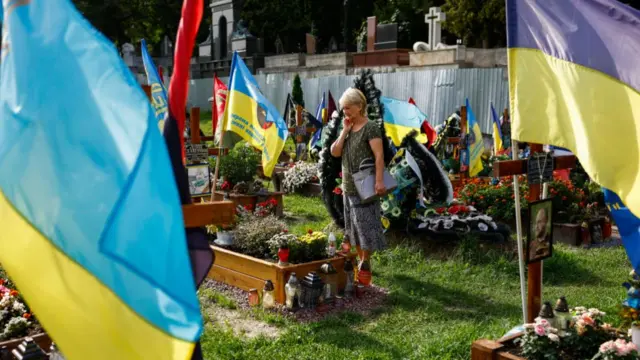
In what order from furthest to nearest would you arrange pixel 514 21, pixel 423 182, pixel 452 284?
pixel 423 182 → pixel 452 284 → pixel 514 21

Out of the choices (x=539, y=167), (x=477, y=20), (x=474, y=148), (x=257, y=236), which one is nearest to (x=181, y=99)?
(x=539, y=167)

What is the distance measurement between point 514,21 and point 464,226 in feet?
13.7

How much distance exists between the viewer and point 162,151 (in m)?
1.88

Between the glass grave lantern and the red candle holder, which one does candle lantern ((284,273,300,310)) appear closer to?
the red candle holder

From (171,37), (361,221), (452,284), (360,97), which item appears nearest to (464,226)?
(452,284)

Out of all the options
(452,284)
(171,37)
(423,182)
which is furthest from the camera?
(171,37)

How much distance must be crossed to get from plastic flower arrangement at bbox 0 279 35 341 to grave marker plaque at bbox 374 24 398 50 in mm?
21541

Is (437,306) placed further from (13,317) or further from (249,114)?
(13,317)

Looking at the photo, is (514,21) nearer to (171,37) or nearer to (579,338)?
(579,338)

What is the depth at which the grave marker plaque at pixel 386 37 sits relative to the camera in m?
25.2

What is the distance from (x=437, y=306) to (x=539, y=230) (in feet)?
6.76

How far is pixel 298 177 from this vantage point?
12.4m

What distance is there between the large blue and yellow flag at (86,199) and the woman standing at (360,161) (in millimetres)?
4124

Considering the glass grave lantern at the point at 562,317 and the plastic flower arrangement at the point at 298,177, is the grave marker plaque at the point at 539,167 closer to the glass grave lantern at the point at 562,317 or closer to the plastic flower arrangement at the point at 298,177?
the glass grave lantern at the point at 562,317
